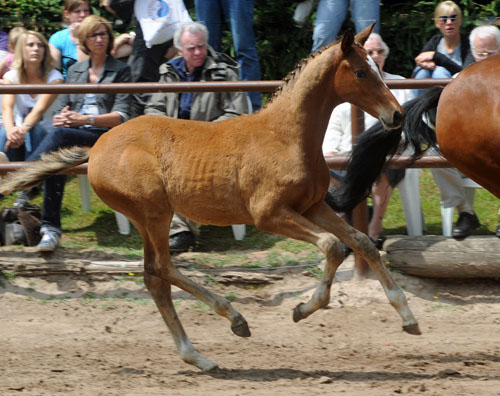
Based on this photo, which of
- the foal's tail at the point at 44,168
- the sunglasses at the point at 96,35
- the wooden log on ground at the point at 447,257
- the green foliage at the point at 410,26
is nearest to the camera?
the foal's tail at the point at 44,168

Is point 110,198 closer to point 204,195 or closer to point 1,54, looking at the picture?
point 204,195

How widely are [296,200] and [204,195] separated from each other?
488mm

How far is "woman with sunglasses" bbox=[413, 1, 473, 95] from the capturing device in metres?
7.01

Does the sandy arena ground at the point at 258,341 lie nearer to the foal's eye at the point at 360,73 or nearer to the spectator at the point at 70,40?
the foal's eye at the point at 360,73

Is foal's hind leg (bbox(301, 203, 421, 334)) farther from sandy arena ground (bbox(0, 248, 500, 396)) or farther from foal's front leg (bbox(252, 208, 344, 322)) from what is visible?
sandy arena ground (bbox(0, 248, 500, 396))

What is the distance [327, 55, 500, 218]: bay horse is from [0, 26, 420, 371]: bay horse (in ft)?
2.03

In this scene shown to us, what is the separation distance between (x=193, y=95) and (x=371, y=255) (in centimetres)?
230

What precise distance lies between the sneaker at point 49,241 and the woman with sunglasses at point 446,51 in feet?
10.2

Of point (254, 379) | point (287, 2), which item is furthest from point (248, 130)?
point (287, 2)

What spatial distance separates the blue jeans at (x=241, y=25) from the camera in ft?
23.4

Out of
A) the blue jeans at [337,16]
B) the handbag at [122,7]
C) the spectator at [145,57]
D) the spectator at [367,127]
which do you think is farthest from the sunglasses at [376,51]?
the handbag at [122,7]

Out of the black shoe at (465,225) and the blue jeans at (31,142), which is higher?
the blue jeans at (31,142)

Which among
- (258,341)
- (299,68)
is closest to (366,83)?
(299,68)

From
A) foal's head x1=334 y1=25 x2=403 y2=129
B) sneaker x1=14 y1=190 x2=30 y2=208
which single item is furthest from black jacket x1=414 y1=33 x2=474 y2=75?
sneaker x1=14 y1=190 x2=30 y2=208
